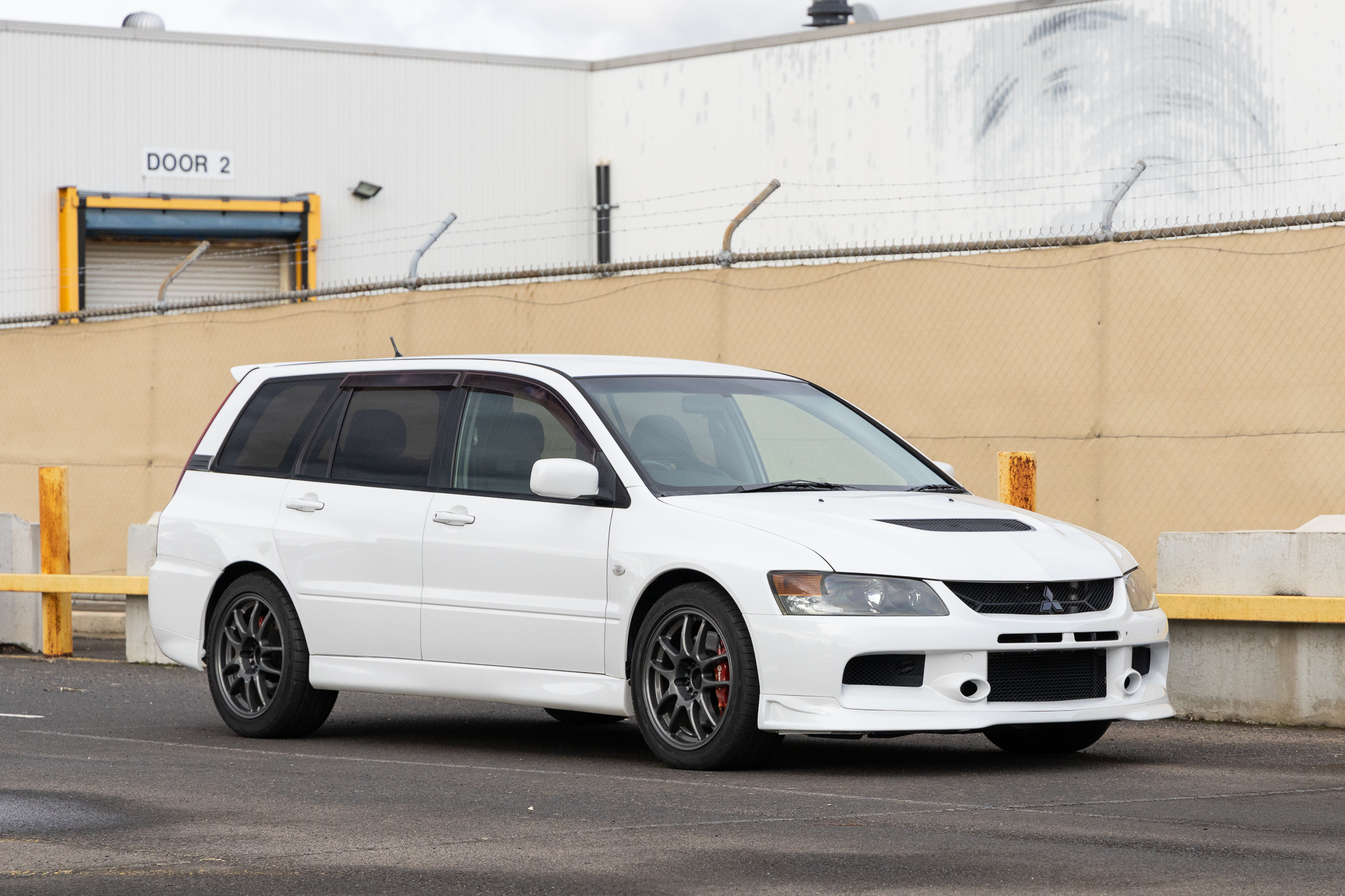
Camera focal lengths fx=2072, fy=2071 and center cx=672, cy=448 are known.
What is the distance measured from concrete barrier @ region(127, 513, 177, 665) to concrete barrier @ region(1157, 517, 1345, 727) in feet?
22.2

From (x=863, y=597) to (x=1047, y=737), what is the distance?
1429 mm

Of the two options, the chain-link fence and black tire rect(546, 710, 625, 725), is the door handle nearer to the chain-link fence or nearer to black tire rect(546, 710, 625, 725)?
black tire rect(546, 710, 625, 725)

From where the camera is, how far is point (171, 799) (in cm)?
701

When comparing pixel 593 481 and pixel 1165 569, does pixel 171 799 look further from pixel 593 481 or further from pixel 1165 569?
pixel 1165 569

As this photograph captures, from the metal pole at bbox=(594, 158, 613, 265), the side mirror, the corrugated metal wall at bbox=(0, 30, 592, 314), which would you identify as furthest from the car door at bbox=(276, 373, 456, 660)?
the metal pole at bbox=(594, 158, 613, 265)

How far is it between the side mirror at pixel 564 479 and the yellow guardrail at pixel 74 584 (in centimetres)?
581

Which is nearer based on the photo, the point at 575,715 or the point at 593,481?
the point at 593,481

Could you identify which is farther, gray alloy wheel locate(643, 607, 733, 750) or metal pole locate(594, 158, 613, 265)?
metal pole locate(594, 158, 613, 265)

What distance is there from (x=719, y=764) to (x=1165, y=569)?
3291 millimetres

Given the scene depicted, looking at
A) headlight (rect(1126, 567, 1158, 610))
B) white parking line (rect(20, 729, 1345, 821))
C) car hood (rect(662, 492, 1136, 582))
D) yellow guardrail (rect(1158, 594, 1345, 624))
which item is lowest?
white parking line (rect(20, 729, 1345, 821))

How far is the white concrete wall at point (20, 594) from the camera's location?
47.3 feet

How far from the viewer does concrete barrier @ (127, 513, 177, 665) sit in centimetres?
1354

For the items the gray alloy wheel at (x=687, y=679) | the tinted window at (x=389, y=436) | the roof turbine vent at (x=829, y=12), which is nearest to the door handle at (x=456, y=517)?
the tinted window at (x=389, y=436)

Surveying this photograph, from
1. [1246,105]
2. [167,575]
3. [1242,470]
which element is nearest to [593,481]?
[167,575]
